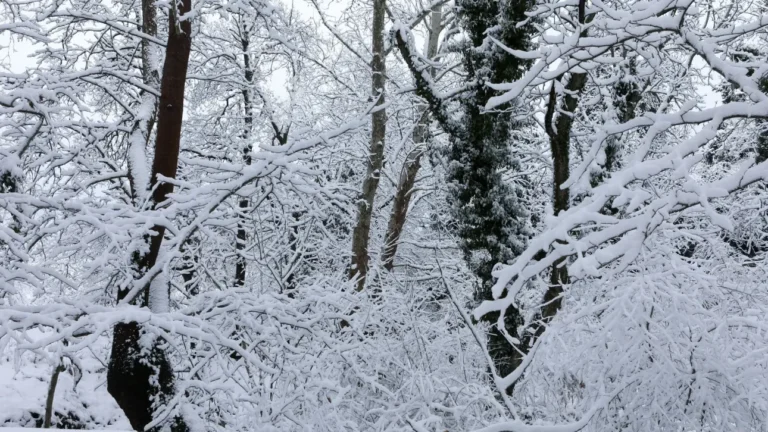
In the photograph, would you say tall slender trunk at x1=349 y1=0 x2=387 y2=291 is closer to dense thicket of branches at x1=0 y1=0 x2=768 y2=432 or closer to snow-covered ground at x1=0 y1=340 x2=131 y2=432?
dense thicket of branches at x1=0 y1=0 x2=768 y2=432

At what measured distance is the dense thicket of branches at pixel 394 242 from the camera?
2838 millimetres

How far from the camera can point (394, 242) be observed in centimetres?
1110

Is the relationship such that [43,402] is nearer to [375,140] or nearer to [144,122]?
[144,122]

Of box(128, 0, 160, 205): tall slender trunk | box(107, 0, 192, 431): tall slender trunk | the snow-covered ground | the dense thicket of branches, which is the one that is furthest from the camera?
the snow-covered ground

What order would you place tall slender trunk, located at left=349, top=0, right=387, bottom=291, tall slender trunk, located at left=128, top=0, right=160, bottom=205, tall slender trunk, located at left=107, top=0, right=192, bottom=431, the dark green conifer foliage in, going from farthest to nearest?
tall slender trunk, located at left=349, top=0, right=387, bottom=291 < the dark green conifer foliage < tall slender trunk, located at left=128, top=0, right=160, bottom=205 < tall slender trunk, located at left=107, top=0, right=192, bottom=431

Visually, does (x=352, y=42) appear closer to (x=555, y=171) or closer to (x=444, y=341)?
(x=555, y=171)

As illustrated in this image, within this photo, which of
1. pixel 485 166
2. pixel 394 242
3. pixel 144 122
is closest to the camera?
pixel 144 122

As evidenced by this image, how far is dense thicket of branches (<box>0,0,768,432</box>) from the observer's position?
284cm

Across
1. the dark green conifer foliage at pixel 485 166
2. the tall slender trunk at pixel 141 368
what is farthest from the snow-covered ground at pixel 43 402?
the dark green conifer foliage at pixel 485 166

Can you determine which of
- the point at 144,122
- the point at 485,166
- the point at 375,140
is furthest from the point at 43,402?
the point at 485,166

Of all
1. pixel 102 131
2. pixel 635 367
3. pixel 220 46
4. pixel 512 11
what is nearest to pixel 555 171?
pixel 512 11

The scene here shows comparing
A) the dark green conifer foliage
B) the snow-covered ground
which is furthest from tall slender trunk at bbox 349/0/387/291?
the snow-covered ground

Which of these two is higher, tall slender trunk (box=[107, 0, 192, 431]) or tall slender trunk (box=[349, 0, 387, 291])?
tall slender trunk (box=[349, 0, 387, 291])

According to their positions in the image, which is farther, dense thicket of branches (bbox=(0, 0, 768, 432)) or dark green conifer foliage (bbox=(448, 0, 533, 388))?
dark green conifer foliage (bbox=(448, 0, 533, 388))
